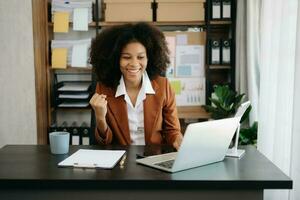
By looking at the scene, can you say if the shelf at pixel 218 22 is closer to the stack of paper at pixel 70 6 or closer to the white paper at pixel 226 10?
the white paper at pixel 226 10

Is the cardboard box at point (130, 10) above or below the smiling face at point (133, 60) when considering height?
above

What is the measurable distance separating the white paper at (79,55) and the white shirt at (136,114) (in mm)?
1618

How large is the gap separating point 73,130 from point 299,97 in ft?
7.28

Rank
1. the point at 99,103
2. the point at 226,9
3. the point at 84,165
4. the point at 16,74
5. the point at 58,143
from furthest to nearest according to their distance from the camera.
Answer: the point at 226,9
the point at 16,74
the point at 99,103
the point at 58,143
the point at 84,165

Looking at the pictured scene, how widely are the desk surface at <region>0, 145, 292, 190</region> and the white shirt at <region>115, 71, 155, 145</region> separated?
487mm

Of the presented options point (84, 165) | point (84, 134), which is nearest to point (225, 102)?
point (84, 134)

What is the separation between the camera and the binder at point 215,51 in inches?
129

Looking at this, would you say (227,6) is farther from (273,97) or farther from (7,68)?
(7,68)

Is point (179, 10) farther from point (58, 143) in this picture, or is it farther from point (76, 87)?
point (58, 143)

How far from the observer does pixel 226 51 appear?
3303 mm

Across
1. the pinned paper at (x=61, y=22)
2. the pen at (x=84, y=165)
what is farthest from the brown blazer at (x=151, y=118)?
the pinned paper at (x=61, y=22)

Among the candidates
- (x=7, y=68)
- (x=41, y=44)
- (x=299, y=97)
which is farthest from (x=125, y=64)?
(x=41, y=44)

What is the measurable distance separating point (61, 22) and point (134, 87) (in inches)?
68.9

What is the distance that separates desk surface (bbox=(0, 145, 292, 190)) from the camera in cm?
108
